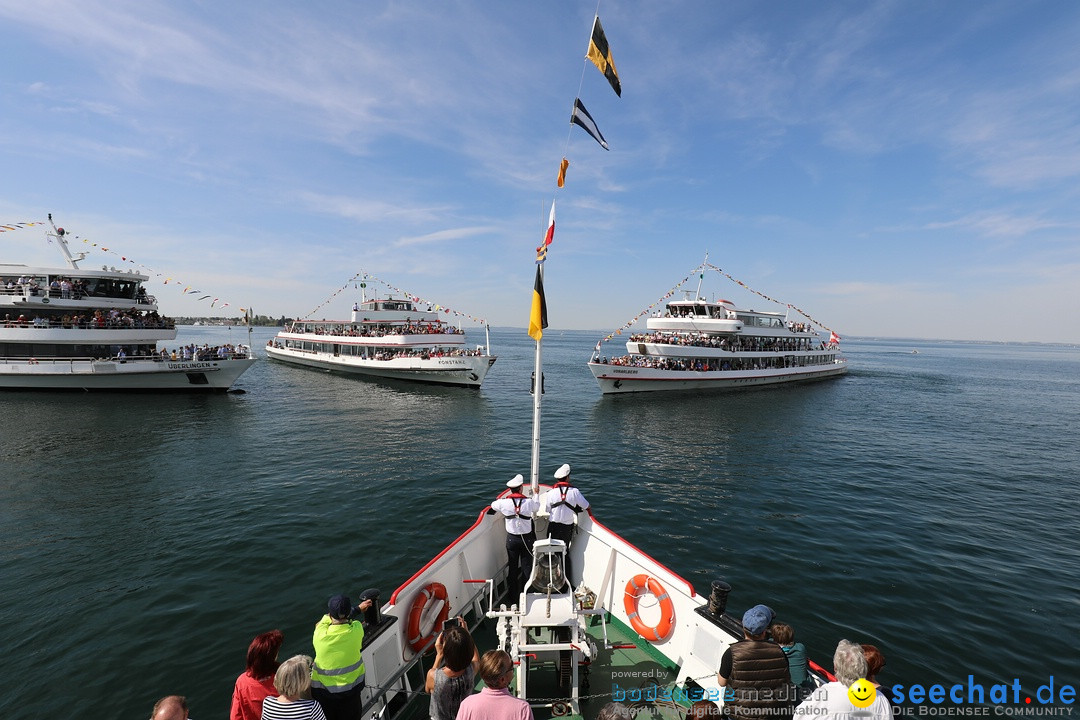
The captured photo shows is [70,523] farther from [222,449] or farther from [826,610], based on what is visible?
[826,610]

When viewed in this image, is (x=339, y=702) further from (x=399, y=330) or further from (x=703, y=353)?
(x=399, y=330)

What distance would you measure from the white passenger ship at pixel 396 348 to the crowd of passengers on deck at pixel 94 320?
15.3 m

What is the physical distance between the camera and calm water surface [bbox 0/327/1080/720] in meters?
7.61

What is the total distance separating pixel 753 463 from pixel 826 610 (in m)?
11.4

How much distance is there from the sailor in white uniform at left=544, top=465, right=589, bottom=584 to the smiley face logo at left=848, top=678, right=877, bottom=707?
13.1 feet

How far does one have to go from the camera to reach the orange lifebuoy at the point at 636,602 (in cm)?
632

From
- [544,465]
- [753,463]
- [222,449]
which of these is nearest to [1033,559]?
[753,463]

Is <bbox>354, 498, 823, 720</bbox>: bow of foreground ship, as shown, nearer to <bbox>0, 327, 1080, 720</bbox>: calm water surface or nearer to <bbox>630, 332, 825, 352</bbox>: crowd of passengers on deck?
<bbox>0, 327, 1080, 720</bbox>: calm water surface

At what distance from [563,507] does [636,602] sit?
1.86m

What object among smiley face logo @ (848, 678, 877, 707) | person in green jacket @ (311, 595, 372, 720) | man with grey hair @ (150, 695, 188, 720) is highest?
smiley face logo @ (848, 678, 877, 707)

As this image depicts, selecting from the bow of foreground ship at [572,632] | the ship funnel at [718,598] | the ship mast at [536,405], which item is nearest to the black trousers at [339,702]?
the bow of foreground ship at [572,632]

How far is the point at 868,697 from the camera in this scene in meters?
3.46

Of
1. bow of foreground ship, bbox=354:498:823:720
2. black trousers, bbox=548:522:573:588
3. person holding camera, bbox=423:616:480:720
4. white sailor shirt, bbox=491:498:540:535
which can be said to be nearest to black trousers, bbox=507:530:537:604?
white sailor shirt, bbox=491:498:540:535

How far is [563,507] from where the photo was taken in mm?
7148
